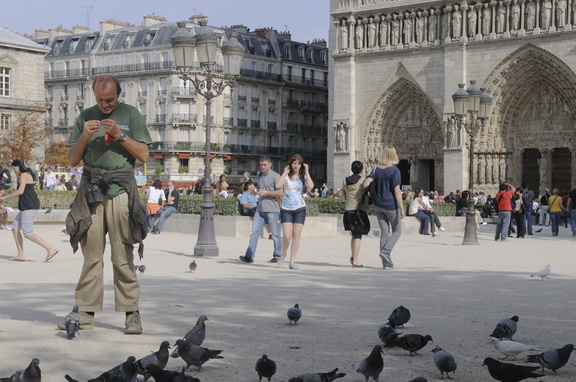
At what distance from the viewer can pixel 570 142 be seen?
4291 centimetres

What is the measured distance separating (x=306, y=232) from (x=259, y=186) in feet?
26.3

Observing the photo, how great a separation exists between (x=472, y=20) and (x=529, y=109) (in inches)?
176

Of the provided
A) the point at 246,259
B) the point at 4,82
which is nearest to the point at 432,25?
the point at 4,82

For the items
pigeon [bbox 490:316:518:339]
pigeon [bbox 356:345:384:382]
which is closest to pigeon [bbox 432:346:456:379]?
pigeon [bbox 356:345:384:382]

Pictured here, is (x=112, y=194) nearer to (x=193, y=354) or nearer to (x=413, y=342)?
(x=193, y=354)

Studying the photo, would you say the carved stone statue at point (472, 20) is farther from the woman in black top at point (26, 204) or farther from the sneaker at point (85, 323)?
the sneaker at point (85, 323)

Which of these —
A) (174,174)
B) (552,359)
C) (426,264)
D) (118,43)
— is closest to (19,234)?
(426,264)

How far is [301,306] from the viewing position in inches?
385

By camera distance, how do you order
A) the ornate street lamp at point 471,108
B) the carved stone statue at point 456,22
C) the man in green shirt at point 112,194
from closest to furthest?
1. the man in green shirt at point 112,194
2. the ornate street lamp at point 471,108
3. the carved stone statue at point 456,22

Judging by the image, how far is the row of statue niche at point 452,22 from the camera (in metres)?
41.8

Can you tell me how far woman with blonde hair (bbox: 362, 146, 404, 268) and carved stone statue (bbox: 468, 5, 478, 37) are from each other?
3076 cm

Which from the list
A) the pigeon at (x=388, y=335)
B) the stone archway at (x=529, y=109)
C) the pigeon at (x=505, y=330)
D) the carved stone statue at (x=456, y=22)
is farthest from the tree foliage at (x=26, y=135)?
the pigeon at (x=505, y=330)

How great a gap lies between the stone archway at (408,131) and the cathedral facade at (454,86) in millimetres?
46

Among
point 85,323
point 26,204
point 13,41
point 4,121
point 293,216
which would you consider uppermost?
point 13,41
